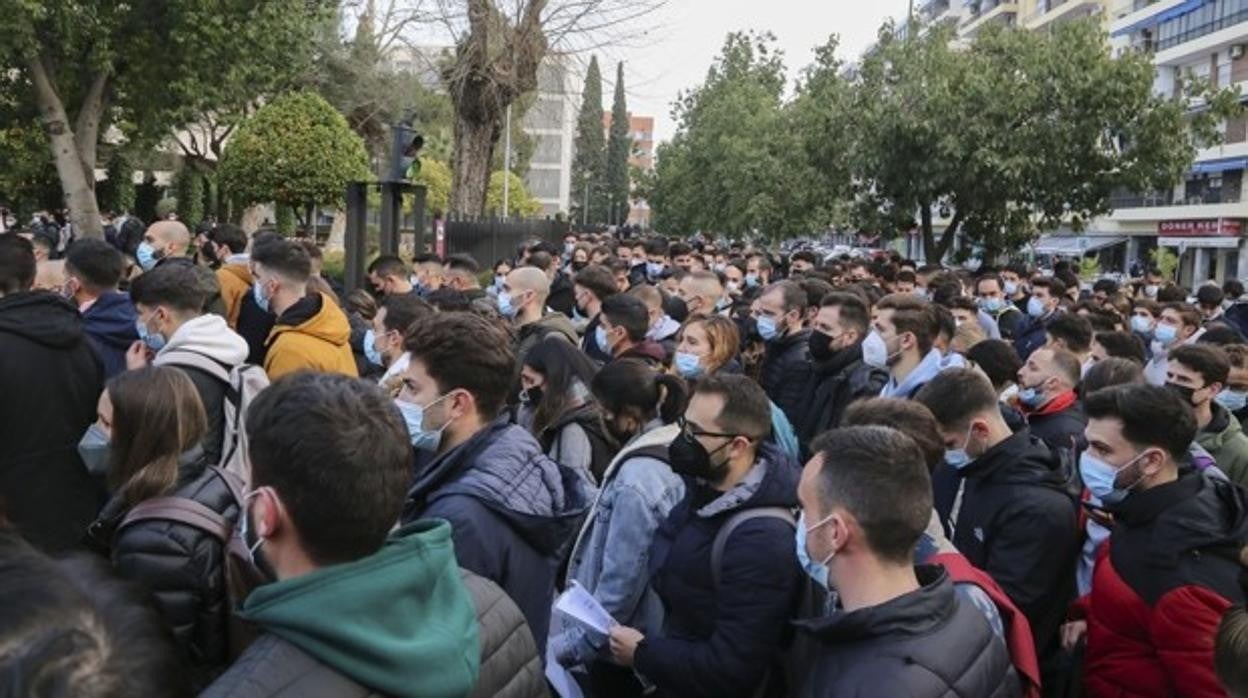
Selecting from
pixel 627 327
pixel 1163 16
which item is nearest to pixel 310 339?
pixel 627 327

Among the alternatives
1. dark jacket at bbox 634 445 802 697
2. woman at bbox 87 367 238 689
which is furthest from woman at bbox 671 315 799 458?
woman at bbox 87 367 238 689

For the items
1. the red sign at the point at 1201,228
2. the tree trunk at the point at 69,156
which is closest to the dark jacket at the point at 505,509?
the tree trunk at the point at 69,156

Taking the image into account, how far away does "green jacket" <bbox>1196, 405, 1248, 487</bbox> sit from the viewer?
513cm

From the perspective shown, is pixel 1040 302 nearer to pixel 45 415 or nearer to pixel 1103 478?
pixel 1103 478

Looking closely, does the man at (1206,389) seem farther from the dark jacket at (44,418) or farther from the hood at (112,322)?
the hood at (112,322)

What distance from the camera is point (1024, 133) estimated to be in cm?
1577

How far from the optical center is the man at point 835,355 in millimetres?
6719

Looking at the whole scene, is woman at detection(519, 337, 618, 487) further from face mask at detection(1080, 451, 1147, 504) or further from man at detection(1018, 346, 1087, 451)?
man at detection(1018, 346, 1087, 451)

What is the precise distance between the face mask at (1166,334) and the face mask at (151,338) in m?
7.55

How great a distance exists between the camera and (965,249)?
19234 mm

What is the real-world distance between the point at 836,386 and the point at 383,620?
16.7 ft

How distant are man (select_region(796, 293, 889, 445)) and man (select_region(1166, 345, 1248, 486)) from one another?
170 cm

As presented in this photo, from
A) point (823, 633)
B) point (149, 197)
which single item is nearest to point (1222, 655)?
point (823, 633)

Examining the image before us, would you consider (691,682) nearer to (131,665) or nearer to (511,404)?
(131,665)
